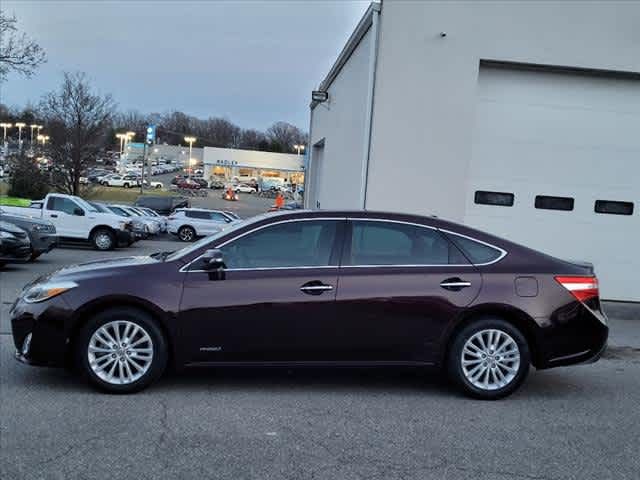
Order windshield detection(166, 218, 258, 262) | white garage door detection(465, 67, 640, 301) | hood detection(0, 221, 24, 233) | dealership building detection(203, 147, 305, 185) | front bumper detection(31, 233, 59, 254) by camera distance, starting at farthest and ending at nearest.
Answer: dealership building detection(203, 147, 305, 185) < front bumper detection(31, 233, 59, 254) < hood detection(0, 221, 24, 233) < white garage door detection(465, 67, 640, 301) < windshield detection(166, 218, 258, 262)

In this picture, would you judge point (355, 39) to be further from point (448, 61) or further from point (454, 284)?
point (454, 284)

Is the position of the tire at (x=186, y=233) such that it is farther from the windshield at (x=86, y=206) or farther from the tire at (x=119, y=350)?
the tire at (x=119, y=350)

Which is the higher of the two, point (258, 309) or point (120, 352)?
point (258, 309)

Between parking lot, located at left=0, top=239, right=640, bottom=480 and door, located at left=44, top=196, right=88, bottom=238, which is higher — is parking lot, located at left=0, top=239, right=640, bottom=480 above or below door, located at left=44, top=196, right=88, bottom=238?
below

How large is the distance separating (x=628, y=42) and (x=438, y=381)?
23.4ft

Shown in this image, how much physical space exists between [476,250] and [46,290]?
144 inches

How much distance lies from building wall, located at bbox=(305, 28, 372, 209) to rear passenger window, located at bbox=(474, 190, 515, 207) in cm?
199

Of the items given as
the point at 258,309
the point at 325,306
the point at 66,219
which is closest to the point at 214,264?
the point at 258,309

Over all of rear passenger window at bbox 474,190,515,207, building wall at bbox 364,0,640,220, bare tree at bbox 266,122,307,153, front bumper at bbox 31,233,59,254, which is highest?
bare tree at bbox 266,122,307,153

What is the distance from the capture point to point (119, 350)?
5.36 meters

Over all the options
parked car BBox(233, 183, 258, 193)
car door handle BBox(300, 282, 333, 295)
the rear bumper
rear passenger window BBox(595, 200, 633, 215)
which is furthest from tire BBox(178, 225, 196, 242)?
parked car BBox(233, 183, 258, 193)

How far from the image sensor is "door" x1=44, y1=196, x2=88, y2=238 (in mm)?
20406

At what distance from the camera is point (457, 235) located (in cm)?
580

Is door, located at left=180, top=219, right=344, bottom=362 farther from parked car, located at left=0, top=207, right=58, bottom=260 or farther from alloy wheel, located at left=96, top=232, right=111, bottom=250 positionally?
alloy wheel, located at left=96, top=232, right=111, bottom=250
